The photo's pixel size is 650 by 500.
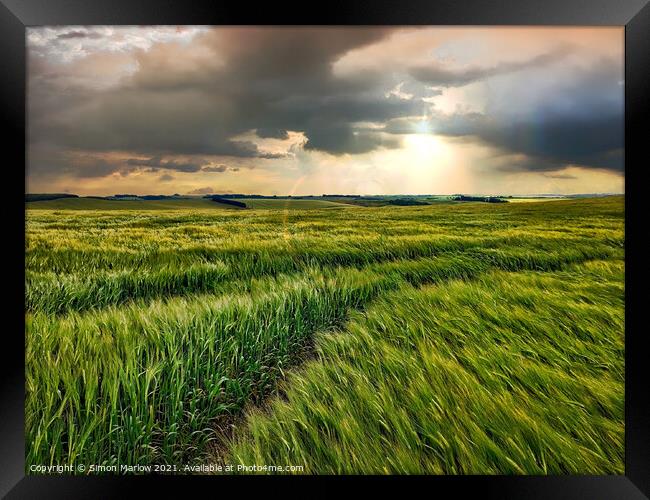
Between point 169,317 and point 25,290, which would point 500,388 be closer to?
point 169,317

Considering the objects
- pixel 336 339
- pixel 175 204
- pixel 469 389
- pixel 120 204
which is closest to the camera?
pixel 469 389

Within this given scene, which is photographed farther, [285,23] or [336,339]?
[336,339]

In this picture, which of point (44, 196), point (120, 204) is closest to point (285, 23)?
point (120, 204)

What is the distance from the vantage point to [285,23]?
166 centimetres

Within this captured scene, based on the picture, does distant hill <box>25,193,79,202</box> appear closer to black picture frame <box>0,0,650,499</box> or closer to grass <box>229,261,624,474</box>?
black picture frame <box>0,0,650,499</box>

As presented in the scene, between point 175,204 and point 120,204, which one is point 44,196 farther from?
point 175,204

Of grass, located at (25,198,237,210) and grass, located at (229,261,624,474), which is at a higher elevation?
grass, located at (25,198,237,210)

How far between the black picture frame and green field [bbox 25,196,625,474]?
0.09 m

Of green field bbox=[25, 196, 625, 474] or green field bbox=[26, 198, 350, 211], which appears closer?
green field bbox=[25, 196, 625, 474]

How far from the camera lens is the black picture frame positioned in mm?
1524

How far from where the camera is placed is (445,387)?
160 centimetres

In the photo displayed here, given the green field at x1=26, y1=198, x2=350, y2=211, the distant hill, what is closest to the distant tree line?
the green field at x1=26, y1=198, x2=350, y2=211

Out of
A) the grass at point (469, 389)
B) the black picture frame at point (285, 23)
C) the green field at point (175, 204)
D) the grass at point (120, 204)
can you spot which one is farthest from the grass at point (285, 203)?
the black picture frame at point (285, 23)

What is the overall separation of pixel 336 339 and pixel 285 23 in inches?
70.5
